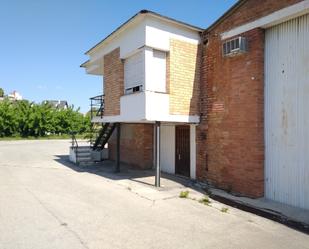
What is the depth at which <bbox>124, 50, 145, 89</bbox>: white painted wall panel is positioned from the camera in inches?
395

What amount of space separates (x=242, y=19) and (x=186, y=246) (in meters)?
6.93

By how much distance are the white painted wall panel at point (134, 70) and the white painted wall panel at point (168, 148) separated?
3047mm

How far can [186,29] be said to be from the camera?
10.4m

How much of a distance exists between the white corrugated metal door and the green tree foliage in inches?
1123

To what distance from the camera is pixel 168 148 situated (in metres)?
13.2

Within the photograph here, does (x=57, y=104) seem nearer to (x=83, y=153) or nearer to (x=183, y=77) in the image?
(x=83, y=153)

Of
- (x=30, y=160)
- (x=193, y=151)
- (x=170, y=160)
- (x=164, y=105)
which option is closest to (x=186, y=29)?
(x=164, y=105)

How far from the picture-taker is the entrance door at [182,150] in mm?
11828

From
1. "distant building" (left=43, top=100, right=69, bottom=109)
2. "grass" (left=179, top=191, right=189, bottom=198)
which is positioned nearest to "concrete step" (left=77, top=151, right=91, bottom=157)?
"grass" (left=179, top=191, right=189, bottom=198)

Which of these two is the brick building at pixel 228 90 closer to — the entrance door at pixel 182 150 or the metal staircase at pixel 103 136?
the entrance door at pixel 182 150

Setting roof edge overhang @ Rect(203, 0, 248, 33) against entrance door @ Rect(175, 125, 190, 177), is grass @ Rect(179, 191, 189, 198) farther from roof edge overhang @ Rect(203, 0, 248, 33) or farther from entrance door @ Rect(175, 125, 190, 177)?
roof edge overhang @ Rect(203, 0, 248, 33)

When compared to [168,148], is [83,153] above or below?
below

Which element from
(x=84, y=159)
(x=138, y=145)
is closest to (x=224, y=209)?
(x=138, y=145)

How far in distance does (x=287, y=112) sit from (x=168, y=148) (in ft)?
20.2
